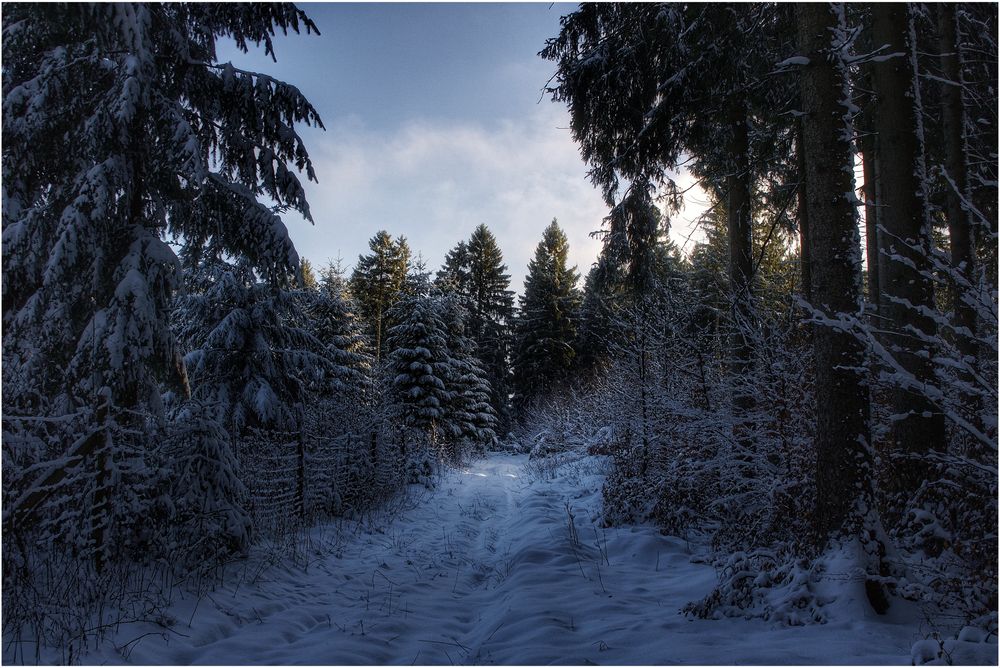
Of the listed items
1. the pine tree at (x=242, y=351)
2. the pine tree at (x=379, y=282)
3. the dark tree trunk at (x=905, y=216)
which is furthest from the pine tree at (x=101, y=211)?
the pine tree at (x=379, y=282)

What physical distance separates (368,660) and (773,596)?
350cm

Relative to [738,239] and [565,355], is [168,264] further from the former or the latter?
[565,355]

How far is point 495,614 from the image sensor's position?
510 cm

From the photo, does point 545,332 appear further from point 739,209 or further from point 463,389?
point 739,209

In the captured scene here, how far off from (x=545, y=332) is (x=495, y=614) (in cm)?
2740

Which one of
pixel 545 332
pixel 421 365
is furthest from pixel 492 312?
pixel 421 365

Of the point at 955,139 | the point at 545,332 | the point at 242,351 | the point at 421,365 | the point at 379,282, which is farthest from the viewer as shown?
the point at 545,332

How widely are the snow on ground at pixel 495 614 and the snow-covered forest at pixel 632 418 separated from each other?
4 cm

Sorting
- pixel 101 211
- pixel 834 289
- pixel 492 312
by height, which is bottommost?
pixel 834 289

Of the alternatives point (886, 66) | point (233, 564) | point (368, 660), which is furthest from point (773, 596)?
point (233, 564)

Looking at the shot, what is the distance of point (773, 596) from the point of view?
4438 millimetres

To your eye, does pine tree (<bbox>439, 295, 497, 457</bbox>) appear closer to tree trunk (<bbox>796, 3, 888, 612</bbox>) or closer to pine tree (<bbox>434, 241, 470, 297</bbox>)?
pine tree (<bbox>434, 241, 470, 297</bbox>)

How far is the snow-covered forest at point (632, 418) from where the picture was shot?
410 cm

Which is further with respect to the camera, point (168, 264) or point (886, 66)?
point (168, 264)
